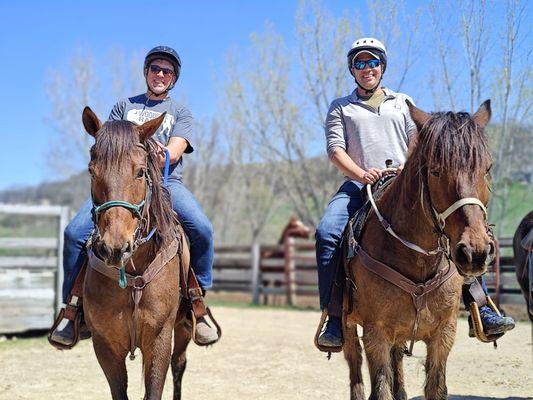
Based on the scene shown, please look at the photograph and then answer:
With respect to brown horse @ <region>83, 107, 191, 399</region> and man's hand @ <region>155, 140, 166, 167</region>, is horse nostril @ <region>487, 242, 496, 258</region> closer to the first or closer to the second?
brown horse @ <region>83, 107, 191, 399</region>

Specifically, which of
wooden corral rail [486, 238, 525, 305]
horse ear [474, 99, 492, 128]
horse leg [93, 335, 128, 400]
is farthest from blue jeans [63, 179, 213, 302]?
wooden corral rail [486, 238, 525, 305]

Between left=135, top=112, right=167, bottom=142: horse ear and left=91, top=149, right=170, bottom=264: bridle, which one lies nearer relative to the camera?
left=91, top=149, right=170, bottom=264: bridle

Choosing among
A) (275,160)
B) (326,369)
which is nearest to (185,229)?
(326,369)

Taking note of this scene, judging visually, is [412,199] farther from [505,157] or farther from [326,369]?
[505,157]

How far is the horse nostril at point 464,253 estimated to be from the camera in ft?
11.8

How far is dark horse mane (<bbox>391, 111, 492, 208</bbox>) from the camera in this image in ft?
12.6

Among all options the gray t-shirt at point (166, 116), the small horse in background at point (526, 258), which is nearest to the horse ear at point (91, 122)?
the gray t-shirt at point (166, 116)

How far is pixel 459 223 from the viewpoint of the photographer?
3744mm

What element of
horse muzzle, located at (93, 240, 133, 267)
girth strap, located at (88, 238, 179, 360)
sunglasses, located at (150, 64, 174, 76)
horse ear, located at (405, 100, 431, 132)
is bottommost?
girth strap, located at (88, 238, 179, 360)

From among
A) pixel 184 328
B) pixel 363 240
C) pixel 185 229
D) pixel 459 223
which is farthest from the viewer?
pixel 184 328

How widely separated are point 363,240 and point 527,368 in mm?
4898

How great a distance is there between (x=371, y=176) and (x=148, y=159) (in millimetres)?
1785

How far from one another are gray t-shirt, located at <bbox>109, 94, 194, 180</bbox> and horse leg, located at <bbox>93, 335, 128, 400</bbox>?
1670 millimetres

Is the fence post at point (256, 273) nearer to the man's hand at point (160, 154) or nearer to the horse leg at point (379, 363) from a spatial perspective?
the man's hand at point (160, 154)
